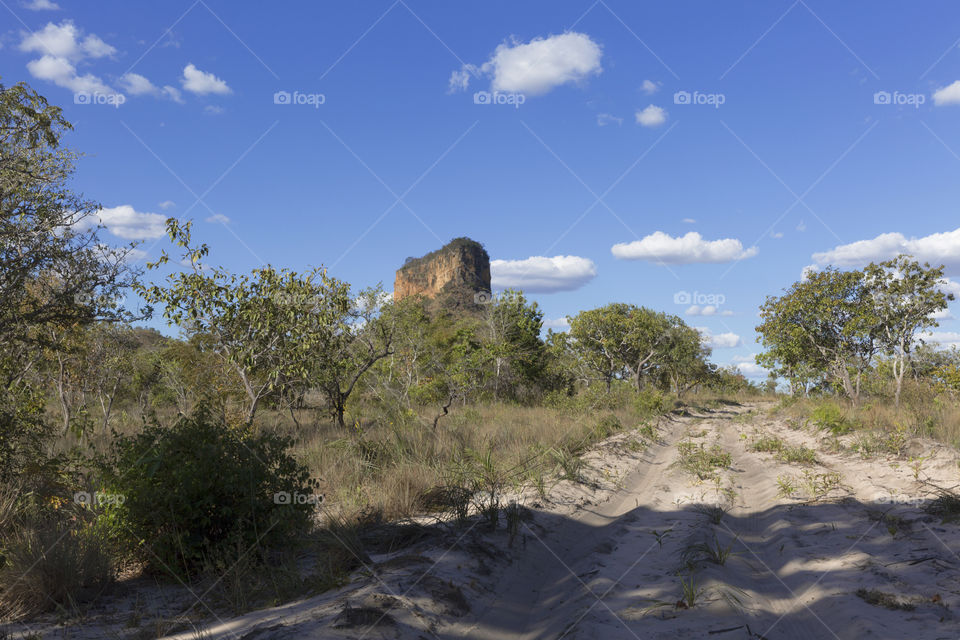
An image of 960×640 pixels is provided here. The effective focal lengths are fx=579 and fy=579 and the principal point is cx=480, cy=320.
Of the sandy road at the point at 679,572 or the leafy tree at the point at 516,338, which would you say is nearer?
the sandy road at the point at 679,572

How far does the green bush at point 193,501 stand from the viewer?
5.54 meters

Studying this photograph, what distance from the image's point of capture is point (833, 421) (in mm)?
13203

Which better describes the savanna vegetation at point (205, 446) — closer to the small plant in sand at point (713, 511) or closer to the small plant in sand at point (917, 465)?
the small plant in sand at point (713, 511)

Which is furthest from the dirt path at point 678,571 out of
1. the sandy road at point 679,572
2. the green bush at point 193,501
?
the green bush at point 193,501

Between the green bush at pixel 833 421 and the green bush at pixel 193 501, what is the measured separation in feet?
38.1

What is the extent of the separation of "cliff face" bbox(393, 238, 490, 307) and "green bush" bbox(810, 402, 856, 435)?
118 metres

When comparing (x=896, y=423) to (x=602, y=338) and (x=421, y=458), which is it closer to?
(x=421, y=458)

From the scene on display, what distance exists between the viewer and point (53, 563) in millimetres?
4934

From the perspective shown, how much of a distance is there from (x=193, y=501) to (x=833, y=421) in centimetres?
1324

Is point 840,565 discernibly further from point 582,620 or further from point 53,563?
point 53,563

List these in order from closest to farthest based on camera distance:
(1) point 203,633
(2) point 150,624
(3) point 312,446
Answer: (1) point 203,633, (2) point 150,624, (3) point 312,446

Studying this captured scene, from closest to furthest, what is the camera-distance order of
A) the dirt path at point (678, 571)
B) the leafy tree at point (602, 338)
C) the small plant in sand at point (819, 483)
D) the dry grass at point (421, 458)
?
the dirt path at point (678, 571)
the dry grass at point (421, 458)
the small plant in sand at point (819, 483)
the leafy tree at point (602, 338)

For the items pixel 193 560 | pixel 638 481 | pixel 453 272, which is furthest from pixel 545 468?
pixel 453 272

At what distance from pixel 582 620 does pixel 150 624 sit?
3.34m
